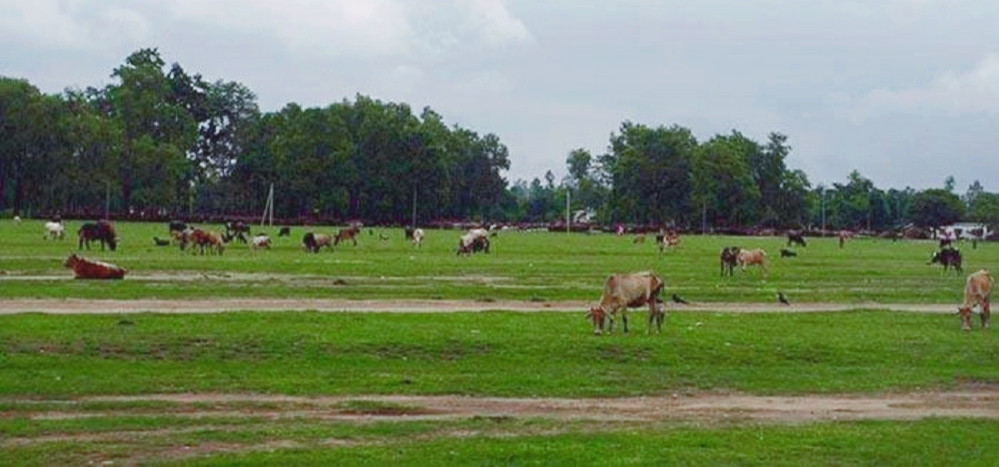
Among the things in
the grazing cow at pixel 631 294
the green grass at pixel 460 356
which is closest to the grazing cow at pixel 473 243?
the green grass at pixel 460 356

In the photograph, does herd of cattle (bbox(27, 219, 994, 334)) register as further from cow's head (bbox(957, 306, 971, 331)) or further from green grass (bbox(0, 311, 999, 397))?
green grass (bbox(0, 311, 999, 397))

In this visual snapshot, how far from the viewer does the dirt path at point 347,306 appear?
3075cm

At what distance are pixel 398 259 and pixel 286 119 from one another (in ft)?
338

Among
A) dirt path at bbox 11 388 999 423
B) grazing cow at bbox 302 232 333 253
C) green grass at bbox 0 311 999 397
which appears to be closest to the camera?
dirt path at bbox 11 388 999 423

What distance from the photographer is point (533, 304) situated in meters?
36.4

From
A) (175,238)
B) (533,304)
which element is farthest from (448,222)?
(533,304)

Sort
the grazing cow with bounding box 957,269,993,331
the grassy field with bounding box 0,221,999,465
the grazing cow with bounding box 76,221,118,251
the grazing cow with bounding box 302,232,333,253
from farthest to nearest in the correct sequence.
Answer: the grazing cow with bounding box 302,232,333,253
the grazing cow with bounding box 76,221,118,251
the grazing cow with bounding box 957,269,993,331
the grassy field with bounding box 0,221,999,465

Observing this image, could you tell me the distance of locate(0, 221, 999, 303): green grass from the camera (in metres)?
38.7

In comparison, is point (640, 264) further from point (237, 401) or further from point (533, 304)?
point (237, 401)

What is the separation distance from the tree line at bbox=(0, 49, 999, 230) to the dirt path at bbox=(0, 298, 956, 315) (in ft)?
339

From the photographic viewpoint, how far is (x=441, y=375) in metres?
21.5

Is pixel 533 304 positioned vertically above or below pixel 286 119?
below

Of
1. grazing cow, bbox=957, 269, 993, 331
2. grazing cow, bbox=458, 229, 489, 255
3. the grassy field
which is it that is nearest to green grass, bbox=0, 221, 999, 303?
the grassy field

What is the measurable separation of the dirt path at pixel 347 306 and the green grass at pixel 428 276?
1724mm
